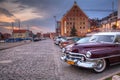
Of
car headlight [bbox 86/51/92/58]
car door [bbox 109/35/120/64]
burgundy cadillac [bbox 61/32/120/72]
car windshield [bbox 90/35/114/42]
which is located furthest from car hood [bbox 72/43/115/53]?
car windshield [bbox 90/35/114/42]

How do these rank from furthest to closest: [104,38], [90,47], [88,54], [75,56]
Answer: [104,38] → [75,56] → [90,47] → [88,54]

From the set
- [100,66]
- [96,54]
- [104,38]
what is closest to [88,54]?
[96,54]

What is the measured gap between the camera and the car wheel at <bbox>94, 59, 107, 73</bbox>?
7.83 meters

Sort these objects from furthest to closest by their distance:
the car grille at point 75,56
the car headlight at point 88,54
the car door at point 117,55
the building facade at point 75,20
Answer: the building facade at point 75,20 → the car door at point 117,55 → the car grille at point 75,56 → the car headlight at point 88,54

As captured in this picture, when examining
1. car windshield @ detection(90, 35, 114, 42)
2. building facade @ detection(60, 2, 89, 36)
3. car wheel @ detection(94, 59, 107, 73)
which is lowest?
car wheel @ detection(94, 59, 107, 73)

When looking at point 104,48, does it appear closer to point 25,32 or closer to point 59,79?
point 59,79

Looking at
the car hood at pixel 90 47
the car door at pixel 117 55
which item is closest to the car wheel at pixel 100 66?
the car door at pixel 117 55

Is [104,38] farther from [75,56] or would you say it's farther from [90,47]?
[75,56]

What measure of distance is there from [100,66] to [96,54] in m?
0.79

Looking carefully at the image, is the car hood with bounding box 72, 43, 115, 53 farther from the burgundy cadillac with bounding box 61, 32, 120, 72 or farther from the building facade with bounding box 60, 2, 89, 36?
the building facade with bounding box 60, 2, 89, 36

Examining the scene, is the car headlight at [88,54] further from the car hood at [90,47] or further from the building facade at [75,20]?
the building facade at [75,20]

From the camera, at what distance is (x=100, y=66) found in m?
7.98

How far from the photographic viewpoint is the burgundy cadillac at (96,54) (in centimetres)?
749

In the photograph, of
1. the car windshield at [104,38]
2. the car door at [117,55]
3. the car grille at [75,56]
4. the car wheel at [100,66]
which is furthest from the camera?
the car windshield at [104,38]
